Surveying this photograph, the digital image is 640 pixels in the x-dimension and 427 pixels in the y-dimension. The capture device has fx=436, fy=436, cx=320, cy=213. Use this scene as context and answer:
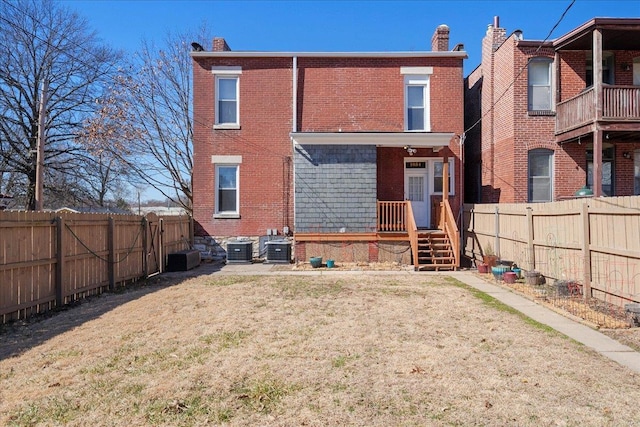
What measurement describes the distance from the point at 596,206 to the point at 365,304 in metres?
4.61

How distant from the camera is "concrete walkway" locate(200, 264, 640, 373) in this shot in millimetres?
5301

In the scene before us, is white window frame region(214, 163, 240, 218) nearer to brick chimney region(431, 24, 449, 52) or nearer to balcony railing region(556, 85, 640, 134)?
brick chimney region(431, 24, 449, 52)

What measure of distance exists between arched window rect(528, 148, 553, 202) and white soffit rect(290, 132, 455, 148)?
3.24m

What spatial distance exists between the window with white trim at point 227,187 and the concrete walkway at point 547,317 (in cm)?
368

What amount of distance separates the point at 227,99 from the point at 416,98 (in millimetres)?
7088

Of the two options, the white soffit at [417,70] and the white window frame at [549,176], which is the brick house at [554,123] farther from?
the white soffit at [417,70]

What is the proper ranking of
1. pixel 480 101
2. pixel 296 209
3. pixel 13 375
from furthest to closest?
pixel 480 101 → pixel 296 209 → pixel 13 375

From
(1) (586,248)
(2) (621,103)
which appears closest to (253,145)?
(1) (586,248)

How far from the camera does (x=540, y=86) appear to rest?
1497cm

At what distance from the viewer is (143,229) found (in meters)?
12.1

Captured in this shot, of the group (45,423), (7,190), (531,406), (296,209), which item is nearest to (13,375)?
(45,423)

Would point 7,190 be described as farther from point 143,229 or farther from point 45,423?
point 45,423

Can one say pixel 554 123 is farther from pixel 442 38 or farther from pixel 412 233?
pixel 412 233

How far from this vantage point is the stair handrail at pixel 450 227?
43.5 ft
